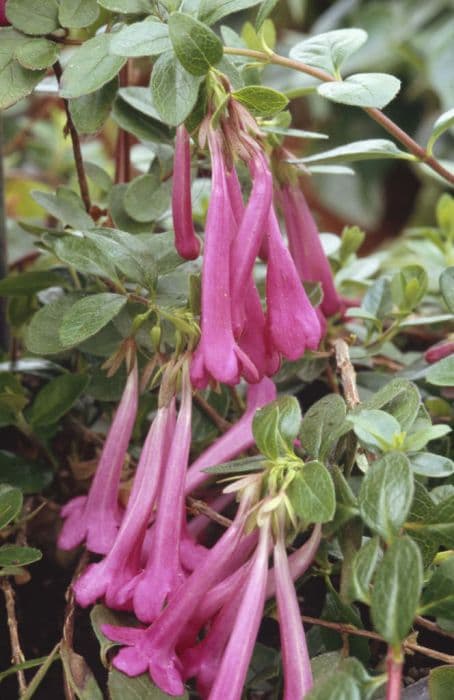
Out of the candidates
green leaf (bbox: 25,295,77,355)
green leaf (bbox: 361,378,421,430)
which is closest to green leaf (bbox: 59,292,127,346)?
green leaf (bbox: 25,295,77,355)

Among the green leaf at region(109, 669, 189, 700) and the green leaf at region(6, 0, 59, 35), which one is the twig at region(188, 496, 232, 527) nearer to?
the green leaf at region(109, 669, 189, 700)

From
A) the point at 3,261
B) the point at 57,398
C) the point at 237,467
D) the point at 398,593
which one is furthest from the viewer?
the point at 3,261

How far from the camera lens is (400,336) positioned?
30.2 inches

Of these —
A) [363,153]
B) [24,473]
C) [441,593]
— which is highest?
[363,153]

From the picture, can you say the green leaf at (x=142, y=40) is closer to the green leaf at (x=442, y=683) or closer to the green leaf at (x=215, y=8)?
the green leaf at (x=215, y=8)

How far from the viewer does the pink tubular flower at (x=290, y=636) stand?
0.39 metres

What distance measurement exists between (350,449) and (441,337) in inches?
12.6

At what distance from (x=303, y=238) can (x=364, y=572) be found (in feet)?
0.88

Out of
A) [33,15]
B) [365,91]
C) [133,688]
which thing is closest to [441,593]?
[133,688]

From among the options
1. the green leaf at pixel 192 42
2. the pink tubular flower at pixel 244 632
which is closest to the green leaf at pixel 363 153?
the green leaf at pixel 192 42

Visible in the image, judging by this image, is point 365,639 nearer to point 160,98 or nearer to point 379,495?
point 379,495

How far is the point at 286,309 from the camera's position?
0.46 metres

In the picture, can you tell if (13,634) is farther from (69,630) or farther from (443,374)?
(443,374)

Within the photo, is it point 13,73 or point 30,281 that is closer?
point 13,73
